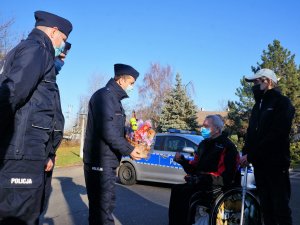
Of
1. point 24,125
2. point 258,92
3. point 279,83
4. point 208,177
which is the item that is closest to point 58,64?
point 24,125

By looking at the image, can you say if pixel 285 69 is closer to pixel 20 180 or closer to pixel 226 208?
pixel 226 208

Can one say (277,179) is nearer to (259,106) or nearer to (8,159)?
(259,106)

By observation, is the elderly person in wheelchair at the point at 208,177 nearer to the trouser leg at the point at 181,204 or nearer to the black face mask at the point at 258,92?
the trouser leg at the point at 181,204

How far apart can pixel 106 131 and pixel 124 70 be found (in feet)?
2.87

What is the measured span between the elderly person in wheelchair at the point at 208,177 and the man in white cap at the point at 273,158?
1.26ft

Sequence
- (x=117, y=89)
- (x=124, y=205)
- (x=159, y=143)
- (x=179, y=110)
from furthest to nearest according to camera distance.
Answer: (x=179, y=110), (x=159, y=143), (x=124, y=205), (x=117, y=89)

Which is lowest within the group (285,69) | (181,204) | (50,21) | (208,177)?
(181,204)

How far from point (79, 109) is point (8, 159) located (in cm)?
5100

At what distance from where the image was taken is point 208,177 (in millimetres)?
5246

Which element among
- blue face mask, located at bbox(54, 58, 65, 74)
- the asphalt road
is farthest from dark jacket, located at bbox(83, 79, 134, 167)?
the asphalt road

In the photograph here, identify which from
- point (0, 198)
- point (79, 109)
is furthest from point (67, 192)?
point (79, 109)

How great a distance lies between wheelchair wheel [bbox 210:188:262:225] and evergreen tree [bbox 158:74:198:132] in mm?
33082

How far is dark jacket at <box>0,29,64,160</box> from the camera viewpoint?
2873 millimetres

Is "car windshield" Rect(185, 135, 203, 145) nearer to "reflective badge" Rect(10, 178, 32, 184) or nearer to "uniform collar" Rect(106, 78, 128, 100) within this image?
"uniform collar" Rect(106, 78, 128, 100)
